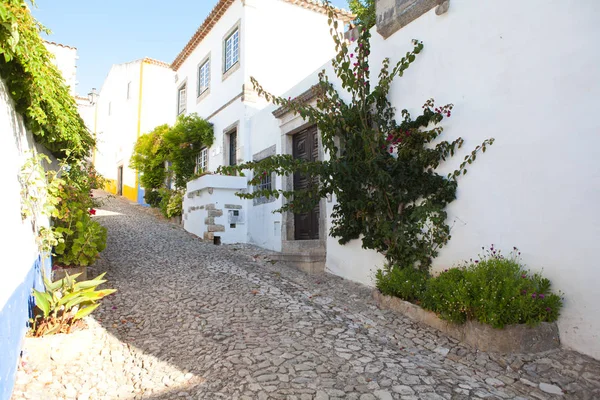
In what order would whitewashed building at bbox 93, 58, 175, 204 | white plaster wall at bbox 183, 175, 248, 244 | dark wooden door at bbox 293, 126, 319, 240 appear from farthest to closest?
whitewashed building at bbox 93, 58, 175, 204 → white plaster wall at bbox 183, 175, 248, 244 → dark wooden door at bbox 293, 126, 319, 240

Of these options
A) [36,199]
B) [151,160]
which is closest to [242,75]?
[151,160]

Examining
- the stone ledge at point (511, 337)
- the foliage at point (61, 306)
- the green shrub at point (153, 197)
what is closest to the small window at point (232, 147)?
the green shrub at point (153, 197)

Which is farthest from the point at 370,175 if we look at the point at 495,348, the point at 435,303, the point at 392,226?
the point at 495,348

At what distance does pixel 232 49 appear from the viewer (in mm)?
10719

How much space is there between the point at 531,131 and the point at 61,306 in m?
4.52

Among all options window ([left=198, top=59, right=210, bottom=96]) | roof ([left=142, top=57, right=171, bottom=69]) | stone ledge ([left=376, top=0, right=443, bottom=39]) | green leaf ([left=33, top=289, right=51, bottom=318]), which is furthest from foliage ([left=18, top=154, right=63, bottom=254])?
roof ([left=142, top=57, right=171, bottom=69])

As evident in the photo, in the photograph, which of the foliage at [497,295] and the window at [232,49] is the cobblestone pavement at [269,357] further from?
the window at [232,49]

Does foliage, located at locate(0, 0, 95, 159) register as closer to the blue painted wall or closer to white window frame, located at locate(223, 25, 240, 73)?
the blue painted wall

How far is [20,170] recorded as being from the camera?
342 centimetres

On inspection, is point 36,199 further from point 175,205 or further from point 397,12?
point 175,205

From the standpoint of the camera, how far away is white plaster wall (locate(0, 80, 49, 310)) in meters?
2.67

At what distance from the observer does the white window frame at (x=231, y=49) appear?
1042 cm

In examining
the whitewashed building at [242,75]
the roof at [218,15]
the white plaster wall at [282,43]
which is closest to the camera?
the whitewashed building at [242,75]

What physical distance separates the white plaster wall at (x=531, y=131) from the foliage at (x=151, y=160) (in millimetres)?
10193
